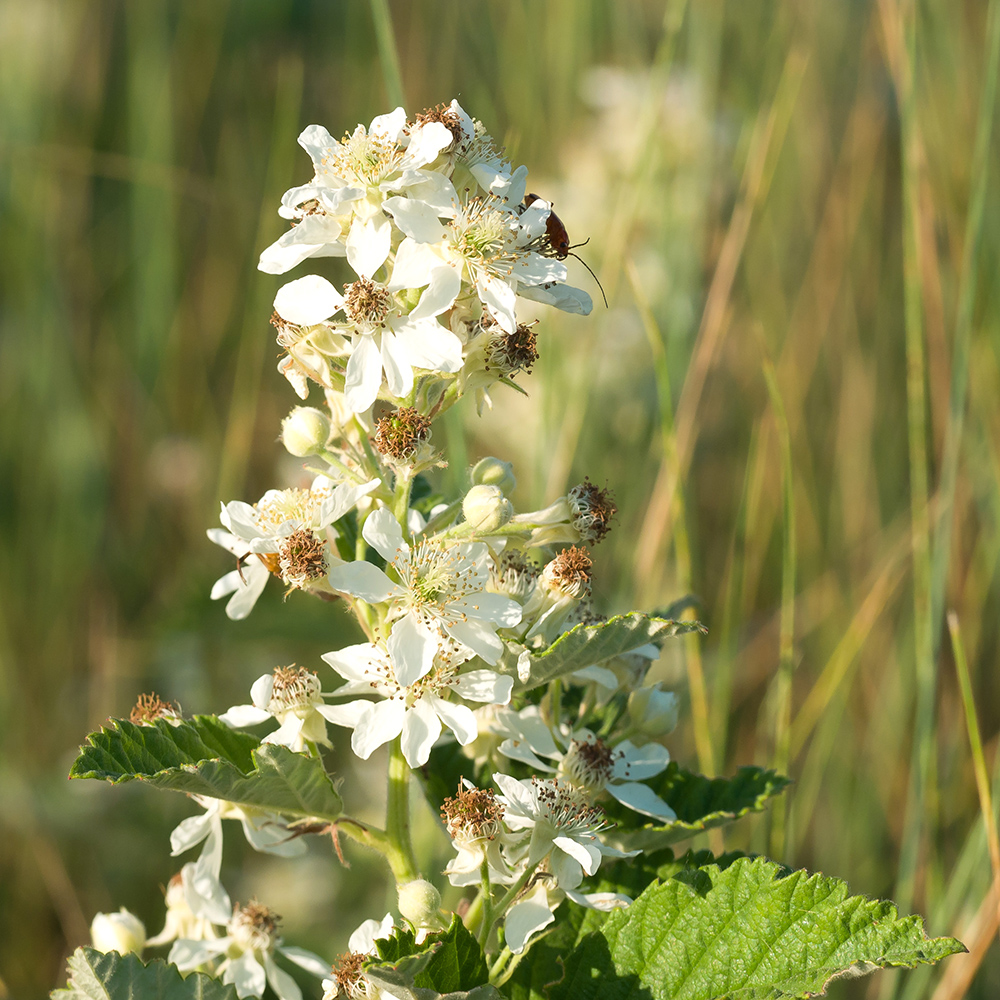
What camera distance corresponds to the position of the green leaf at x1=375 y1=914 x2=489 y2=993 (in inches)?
41.4

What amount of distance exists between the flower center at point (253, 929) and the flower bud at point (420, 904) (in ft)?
1.04

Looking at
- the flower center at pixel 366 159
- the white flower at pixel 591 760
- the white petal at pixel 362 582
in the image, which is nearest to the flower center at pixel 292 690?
the white petal at pixel 362 582

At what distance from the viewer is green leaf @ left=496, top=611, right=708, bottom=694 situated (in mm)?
1096

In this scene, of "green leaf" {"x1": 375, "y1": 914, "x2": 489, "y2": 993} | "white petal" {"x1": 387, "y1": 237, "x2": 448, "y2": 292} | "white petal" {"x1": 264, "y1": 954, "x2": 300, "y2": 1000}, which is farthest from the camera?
"white petal" {"x1": 264, "y1": 954, "x2": 300, "y2": 1000}

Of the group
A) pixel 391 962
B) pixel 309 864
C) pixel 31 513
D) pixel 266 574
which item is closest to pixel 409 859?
pixel 391 962

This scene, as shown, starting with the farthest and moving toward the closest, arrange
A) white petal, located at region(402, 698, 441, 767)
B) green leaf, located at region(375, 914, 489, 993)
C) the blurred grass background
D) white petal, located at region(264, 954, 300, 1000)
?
the blurred grass background → white petal, located at region(264, 954, 300, 1000) → white petal, located at region(402, 698, 441, 767) → green leaf, located at region(375, 914, 489, 993)

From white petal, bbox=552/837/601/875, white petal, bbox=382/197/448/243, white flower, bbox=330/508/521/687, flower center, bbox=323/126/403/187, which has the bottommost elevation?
white petal, bbox=552/837/601/875

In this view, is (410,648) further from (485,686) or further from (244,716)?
(244,716)

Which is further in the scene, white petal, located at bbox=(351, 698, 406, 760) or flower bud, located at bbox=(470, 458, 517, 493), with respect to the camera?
flower bud, located at bbox=(470, 458, 517, 493)

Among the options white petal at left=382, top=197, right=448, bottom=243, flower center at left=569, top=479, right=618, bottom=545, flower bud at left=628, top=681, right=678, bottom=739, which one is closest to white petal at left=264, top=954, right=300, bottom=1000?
flower bud at left=628, top=681, right=678, bottom=739

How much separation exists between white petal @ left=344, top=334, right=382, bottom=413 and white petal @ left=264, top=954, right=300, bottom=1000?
0.70 metres

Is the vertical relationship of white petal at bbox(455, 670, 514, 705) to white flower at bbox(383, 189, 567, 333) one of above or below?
below

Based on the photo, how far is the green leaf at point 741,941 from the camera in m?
1.06

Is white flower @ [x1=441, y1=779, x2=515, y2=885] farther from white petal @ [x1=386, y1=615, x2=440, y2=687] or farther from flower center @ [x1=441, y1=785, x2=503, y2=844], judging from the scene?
white petal @ [x1=386, y1=615, x2=440, y2=687]
